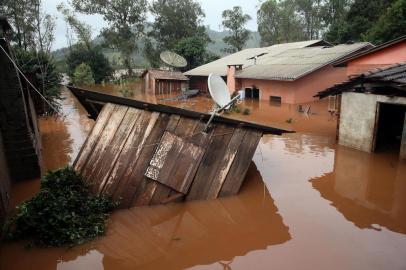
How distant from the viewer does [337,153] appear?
11.2 meters

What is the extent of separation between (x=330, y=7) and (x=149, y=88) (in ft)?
98.3

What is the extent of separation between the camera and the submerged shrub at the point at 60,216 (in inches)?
224

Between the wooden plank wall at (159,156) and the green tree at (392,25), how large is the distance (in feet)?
78.6

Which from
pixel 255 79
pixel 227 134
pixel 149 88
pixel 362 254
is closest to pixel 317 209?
pixel 362 254

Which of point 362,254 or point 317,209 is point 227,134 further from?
point 362,254

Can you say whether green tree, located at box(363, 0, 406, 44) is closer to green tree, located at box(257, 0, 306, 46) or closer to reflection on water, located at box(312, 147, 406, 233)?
reflection on water, located at box(312, 147, 406, 233)

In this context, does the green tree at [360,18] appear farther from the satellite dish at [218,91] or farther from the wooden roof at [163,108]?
the wooden roof at [163,108]

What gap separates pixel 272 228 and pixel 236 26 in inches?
1759

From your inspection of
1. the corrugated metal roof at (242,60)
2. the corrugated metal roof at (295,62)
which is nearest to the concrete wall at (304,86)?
the corrugated metal roof at (295,62)

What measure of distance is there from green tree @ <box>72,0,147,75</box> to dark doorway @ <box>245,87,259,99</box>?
2440cm

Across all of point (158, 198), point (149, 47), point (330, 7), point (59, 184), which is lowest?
point (158, 198)

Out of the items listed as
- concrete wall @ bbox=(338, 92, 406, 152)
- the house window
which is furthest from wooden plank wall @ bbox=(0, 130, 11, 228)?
the house window

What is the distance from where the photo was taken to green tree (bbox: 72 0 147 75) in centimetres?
4500

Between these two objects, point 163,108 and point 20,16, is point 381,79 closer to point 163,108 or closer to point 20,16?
point 163,108
